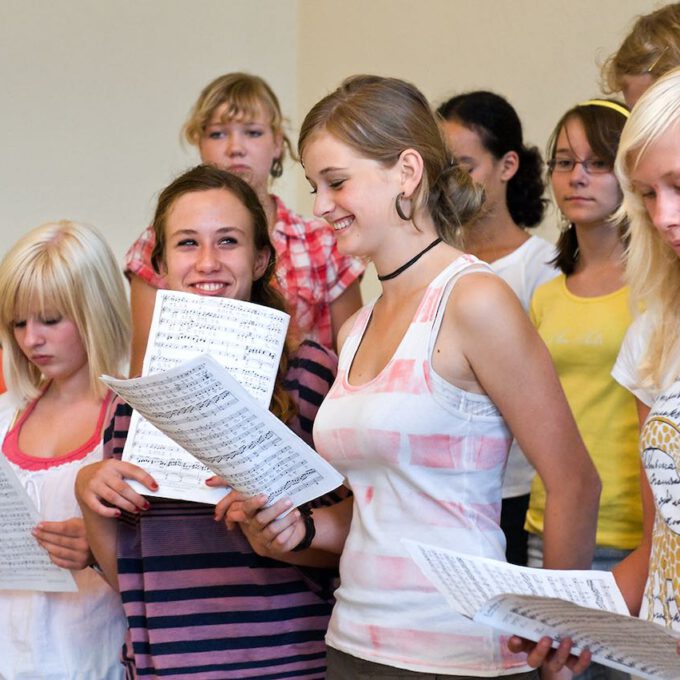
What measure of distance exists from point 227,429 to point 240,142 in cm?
183

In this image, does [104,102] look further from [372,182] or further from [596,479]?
[596,479]

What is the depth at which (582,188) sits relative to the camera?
8.88 ft

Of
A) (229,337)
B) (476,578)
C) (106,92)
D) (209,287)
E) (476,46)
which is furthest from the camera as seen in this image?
(106,92)

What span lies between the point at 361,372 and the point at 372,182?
297 mm

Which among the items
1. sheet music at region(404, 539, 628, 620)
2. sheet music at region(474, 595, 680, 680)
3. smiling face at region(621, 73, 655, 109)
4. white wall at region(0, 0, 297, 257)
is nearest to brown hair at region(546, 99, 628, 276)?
smiling face at region(621, 73, 655, 109)

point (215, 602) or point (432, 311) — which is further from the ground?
point (432, 311)

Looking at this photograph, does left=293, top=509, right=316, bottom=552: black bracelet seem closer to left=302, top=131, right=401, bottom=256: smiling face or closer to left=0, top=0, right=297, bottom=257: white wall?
left=302, top=131, right=401, bottom=256: smiling face

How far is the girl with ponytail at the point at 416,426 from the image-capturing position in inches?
65.1

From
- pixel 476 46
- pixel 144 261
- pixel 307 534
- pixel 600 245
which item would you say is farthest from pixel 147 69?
pixel 307 534

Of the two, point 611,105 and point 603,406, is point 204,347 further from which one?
point 611,105

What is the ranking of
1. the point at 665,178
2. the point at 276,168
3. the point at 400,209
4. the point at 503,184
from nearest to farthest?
the point at 665,178 < the point at 400,209 < the point at 503,184 < the point at 276,168

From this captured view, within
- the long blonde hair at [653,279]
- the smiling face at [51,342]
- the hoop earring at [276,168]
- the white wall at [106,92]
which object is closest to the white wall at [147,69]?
the white wall at [106,92]

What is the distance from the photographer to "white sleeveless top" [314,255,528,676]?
64.5 inches

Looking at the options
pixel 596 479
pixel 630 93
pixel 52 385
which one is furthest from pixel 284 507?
pixel 630 93
